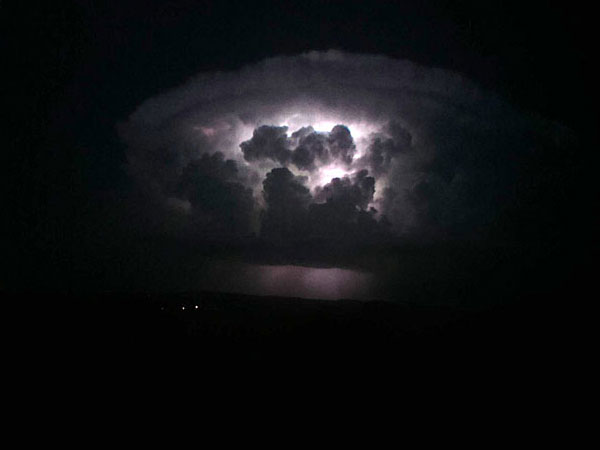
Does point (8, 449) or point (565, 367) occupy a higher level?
point (565, 367)

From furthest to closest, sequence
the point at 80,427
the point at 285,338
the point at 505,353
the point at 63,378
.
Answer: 1. the point at 285,338
2. the point at 505,353
3. the point at 63,378
4. the point at 80,427

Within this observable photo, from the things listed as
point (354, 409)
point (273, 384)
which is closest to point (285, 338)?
point (273, 384)

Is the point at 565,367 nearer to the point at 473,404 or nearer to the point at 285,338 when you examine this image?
the point at 473,404

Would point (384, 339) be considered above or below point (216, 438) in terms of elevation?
above

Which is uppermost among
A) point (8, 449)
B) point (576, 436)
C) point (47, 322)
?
point (47, 322)

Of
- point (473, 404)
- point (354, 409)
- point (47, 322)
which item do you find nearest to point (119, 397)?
point (354, 409)

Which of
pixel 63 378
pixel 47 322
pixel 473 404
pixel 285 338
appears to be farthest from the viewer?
pixel 285 338

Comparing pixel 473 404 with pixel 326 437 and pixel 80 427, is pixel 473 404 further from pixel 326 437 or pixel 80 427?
pixel 80 427

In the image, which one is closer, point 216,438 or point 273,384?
point 216,438

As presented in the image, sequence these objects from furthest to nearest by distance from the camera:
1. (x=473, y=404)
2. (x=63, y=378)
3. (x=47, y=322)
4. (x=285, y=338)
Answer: (x=285, y=338)
(x=47, y=322)
(x=63, y=378)
(x=473, y=404)
